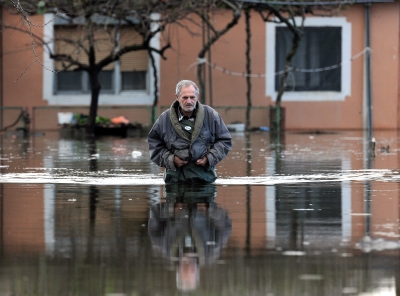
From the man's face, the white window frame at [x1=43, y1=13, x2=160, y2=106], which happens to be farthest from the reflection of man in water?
the white window frame at [x1=43, y1=13, x2=160, y2=106]

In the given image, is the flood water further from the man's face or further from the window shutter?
the window shutter

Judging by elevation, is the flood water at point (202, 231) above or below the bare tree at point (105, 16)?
below

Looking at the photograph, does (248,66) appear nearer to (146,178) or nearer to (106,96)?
(106,96)

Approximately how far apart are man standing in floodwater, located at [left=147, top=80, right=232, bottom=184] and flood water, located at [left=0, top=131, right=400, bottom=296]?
0.40 metres

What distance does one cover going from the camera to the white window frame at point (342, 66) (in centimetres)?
3600

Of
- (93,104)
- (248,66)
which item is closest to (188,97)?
(93,104)

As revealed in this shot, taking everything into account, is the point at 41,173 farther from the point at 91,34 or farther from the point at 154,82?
the point at 154,82

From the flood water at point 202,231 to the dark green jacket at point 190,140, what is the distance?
1.38ft

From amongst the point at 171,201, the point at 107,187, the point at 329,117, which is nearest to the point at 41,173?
the point at 107,187

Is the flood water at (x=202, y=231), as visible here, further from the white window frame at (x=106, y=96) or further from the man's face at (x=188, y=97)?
the white window frame at (x=106, y=96)

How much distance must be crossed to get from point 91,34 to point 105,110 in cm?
469

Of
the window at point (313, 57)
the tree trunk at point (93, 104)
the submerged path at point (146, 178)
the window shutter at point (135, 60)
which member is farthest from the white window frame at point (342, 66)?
the submerged path at point (146, 178)

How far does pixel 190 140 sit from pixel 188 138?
0.03m

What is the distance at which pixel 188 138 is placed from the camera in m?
12.9
